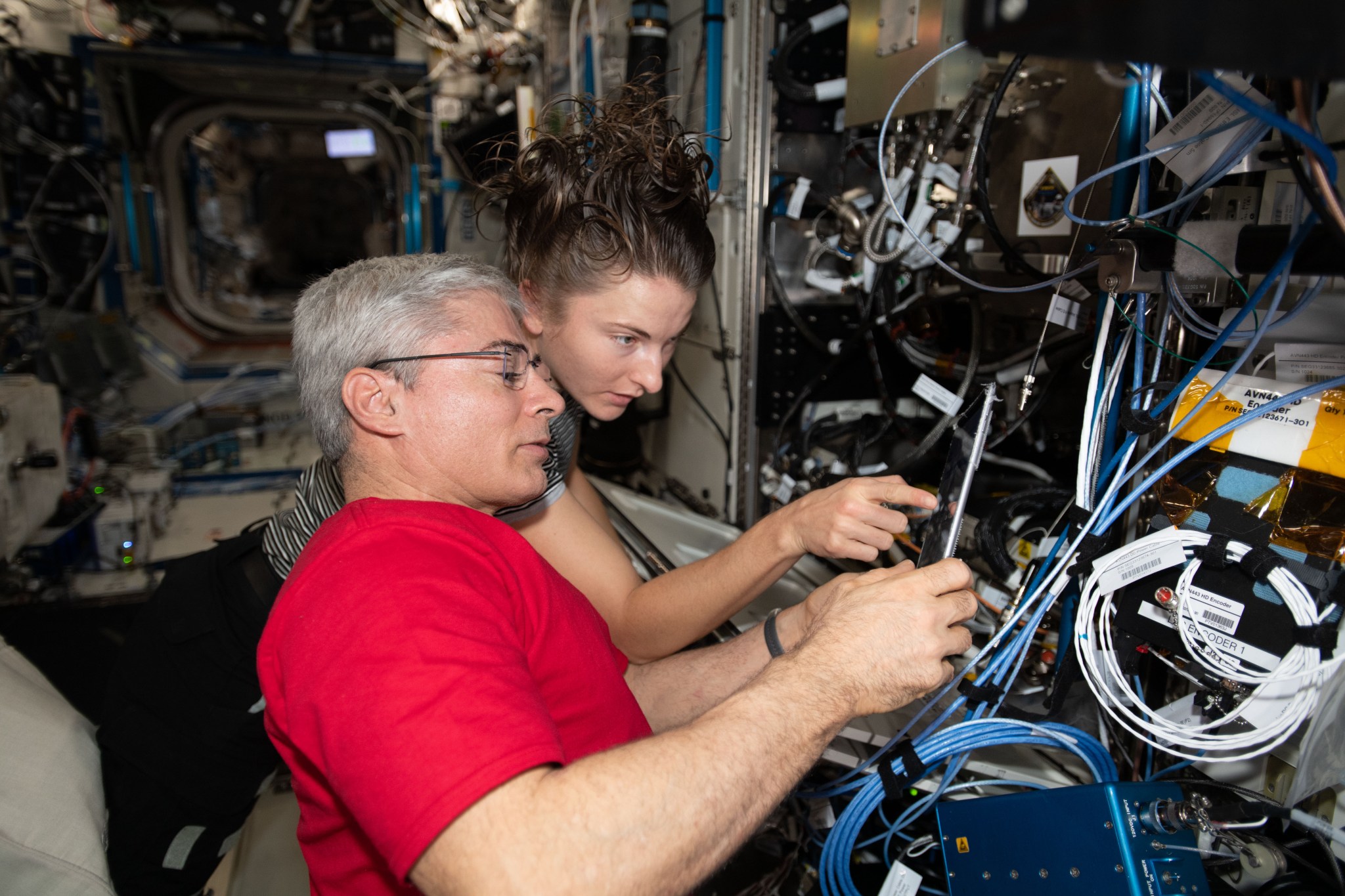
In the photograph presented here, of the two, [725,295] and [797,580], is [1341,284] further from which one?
[725,295]

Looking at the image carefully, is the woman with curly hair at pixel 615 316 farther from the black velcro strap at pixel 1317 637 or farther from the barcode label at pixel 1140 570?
the black velcro strap at pixel 1317 637

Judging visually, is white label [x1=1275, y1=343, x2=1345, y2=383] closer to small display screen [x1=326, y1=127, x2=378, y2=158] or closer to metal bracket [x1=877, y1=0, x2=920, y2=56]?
metal bracket [x1=877, y1=0, x2=920, y2=56]

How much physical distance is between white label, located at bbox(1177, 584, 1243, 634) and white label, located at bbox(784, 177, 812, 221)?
1.37m

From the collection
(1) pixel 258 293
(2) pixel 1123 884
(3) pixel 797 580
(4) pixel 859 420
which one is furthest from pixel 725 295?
(1) pixel 258 293

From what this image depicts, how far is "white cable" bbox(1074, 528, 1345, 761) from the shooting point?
0.86 m

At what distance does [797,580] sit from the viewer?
1.74m

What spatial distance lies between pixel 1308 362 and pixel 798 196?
1313mm

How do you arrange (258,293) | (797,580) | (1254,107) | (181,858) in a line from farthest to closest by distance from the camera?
1. (258,293)
2. (797,580)
3. (181,858)
4. (1254,107)

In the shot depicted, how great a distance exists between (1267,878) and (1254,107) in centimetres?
102

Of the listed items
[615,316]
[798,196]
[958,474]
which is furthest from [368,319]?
[798,196]

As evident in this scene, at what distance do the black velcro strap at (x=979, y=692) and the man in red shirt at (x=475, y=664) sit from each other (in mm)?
186

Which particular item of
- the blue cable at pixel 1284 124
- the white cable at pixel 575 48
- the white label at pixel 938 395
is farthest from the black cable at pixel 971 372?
the white cable at pixel 575 48

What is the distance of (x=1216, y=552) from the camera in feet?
3.02

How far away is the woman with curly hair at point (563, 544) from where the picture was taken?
1.30 m
